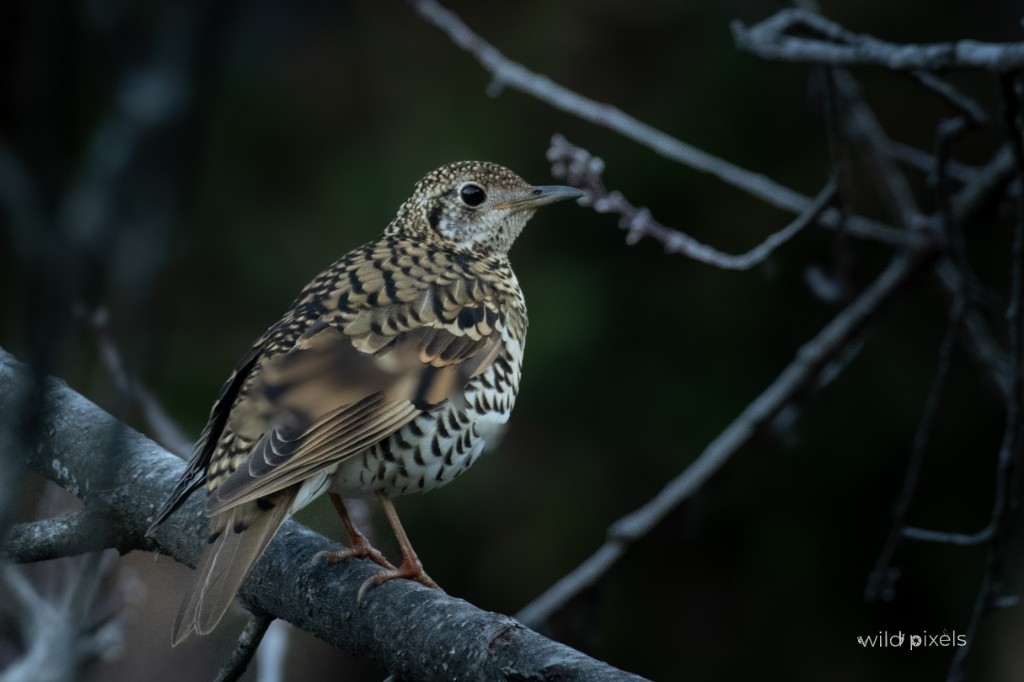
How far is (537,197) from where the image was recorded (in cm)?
325

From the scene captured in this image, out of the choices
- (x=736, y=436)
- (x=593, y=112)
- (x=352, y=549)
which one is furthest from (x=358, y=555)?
(x=593, y=112)

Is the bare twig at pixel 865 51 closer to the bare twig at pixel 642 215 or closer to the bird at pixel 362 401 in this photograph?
the bare twig at pixel 642 215

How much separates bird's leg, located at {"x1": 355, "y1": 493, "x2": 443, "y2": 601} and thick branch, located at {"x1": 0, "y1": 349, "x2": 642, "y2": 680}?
19mm

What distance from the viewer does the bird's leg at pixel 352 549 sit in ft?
8.50

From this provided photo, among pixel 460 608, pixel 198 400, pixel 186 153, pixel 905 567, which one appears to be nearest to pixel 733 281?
pixel 905 567

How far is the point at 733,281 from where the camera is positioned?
5.35 metres

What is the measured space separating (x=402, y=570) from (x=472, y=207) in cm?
106

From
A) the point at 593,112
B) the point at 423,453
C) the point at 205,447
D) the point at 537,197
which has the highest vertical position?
the point at 593,112

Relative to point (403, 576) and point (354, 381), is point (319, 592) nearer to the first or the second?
point (403, 576)

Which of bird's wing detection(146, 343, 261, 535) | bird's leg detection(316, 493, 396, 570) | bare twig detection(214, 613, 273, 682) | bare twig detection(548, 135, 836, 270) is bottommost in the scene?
bare twig detection(214, 613, 273, 682)

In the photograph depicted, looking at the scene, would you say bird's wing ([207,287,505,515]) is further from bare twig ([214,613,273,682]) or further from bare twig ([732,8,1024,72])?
bare twig ([732,8,1024,72])

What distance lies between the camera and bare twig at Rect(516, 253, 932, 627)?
283 centimetres

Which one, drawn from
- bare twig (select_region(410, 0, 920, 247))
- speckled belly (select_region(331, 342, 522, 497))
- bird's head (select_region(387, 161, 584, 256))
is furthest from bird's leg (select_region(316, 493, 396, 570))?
bare twig (select_region(410, 0, 920, 247))

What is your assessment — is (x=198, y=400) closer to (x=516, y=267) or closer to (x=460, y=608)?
(x=516, y=267)
